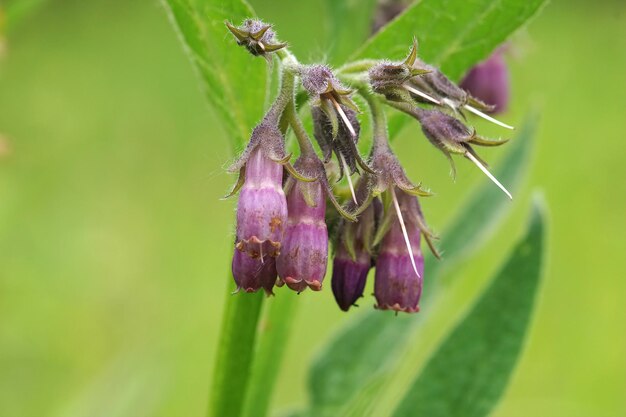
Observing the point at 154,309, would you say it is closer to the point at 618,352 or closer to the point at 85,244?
the point at 85,244

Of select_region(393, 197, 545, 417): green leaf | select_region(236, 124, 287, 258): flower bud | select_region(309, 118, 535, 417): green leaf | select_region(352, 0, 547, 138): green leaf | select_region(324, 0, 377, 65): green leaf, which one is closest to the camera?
select_region(236, 124, 287, 258): flower bud

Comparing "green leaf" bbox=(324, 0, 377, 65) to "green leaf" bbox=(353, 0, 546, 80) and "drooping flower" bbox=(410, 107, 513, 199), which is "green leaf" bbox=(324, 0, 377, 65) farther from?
"drooping flower" bbox=(410, 107, 513, 199)

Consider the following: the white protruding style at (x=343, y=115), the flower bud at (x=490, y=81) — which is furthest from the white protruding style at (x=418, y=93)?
the flower bud at (x=490, y=81)

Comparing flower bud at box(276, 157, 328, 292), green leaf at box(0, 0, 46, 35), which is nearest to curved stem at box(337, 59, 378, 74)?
flower bud at box(276, 157, 328, 292)

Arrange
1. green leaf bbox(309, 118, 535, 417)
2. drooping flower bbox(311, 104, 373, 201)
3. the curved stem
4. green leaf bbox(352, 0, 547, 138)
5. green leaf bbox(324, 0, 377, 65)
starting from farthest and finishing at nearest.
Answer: green leaf bbox(309, 118, 535, 417) → green leaf bbox(324, 0, 377, 65) → green leaf bbox(352, 0, 547, 138) → the curved stem → drooping flower bbox(311, 104, 373, 201)

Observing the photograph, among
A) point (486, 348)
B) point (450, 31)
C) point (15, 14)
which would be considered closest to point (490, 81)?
point (450, 31)
